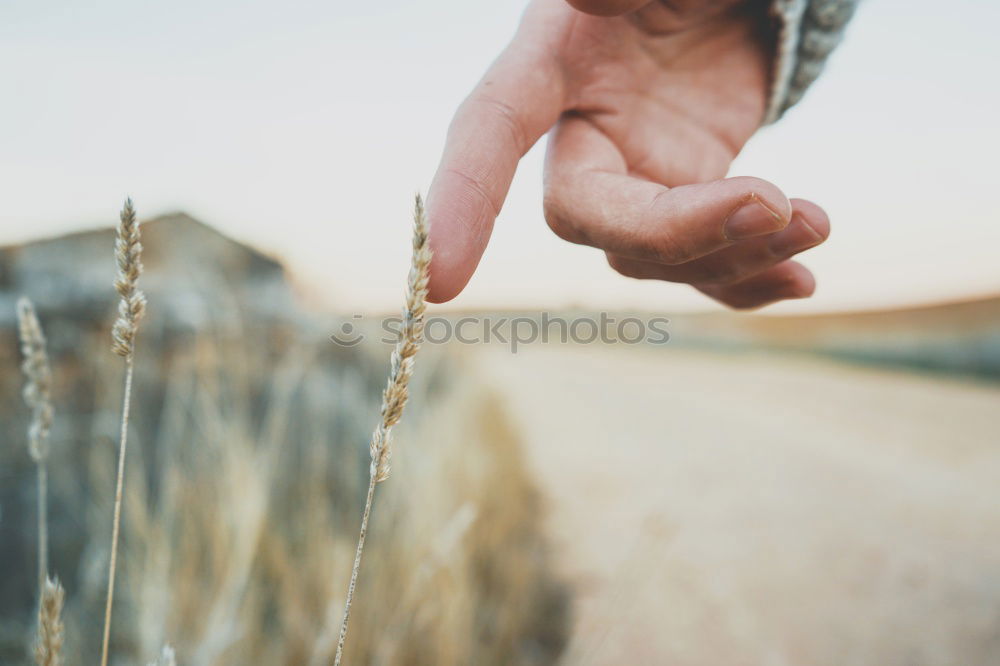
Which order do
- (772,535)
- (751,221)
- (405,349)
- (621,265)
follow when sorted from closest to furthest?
(405,349) → (751,221) → (621,265) → (772,535)

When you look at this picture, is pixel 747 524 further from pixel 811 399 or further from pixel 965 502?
pixel 811 399

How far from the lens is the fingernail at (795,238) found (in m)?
0.77

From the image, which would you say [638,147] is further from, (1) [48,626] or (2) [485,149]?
(1) [48,626]

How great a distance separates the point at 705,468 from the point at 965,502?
1.06 metres

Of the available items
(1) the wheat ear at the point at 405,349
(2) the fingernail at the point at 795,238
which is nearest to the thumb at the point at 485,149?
(1) the wheat ear at the point at 405,349

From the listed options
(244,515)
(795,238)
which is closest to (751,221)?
(795,238)

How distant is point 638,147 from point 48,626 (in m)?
0.99

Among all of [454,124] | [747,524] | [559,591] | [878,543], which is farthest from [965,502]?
[454,124]

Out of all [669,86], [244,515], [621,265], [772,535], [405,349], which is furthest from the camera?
[772,535]

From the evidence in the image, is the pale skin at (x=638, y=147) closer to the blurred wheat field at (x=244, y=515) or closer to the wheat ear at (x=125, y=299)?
the wheat ear at (x=125, y=299)

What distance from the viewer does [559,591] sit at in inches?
76.0

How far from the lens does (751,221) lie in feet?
2.20

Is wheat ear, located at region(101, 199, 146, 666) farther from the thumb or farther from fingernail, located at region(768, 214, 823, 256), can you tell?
fingernail, located at region(768, 214, 823, 256)

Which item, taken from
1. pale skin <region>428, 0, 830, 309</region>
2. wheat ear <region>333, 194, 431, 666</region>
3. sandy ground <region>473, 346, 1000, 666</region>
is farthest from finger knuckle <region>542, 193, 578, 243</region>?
sandy ground <region>473, 346, 1000, 666</region>
